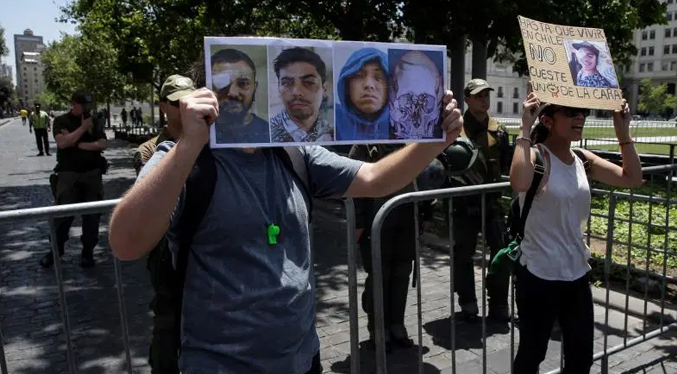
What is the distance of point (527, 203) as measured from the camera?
3.12 m

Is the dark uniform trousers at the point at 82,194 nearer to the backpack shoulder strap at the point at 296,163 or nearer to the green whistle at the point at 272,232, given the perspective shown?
the backpack shoulder strap at the point at 296,163


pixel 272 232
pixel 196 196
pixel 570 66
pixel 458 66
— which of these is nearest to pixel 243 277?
pixel 272 232

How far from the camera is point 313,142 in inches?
71.9

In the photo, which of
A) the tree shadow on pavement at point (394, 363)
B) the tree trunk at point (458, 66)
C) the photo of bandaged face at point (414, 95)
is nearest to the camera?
the photo of bandaged face at point (414, 95)

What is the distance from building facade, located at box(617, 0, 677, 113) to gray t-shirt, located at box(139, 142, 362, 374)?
110 meters

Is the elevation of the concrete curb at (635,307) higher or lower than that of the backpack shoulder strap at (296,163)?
lower

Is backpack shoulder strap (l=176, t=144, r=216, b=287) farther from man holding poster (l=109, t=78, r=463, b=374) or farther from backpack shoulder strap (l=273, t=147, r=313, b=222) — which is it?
backpack shoulder strap (l=273, t=147, r=313, b=222)

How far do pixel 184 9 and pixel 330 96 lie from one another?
12229mm

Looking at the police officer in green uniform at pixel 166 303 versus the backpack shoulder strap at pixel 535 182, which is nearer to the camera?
the police officer in green uniform at pixel 166 303

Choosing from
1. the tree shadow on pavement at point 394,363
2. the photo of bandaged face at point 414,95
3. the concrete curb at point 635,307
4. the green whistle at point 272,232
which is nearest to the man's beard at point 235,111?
the green whistle at point 272,232

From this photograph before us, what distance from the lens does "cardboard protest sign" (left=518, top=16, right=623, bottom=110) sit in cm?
275

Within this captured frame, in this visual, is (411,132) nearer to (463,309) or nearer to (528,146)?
(528,146)

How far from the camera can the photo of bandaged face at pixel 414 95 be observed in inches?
77.6

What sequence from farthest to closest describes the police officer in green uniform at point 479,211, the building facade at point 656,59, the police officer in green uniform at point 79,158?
the building facade at point 656,59, the police officer in green uniform at point 79,158, the police officer in green uniform at point 479,211
